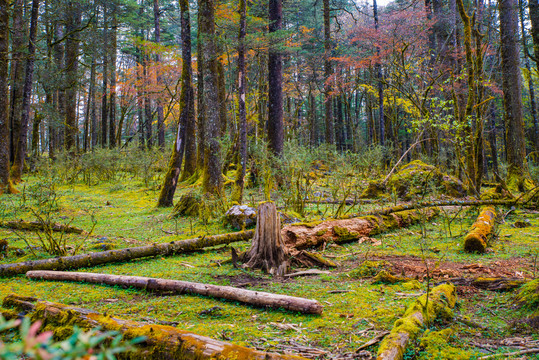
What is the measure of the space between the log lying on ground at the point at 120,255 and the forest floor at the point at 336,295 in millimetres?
131

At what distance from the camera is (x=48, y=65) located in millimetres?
17453

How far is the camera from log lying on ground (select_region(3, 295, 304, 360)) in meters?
2.05

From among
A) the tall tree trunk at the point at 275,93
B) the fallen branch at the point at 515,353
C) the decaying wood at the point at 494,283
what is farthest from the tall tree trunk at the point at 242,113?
the fallen branch at the point at 515,353

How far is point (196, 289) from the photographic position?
12.9ft

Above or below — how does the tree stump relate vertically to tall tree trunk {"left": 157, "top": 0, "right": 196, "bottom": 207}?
below

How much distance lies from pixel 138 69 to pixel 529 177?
2325cm

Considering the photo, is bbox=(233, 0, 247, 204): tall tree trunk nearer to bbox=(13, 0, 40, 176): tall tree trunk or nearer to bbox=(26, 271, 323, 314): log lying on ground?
bbox=(26, 271, 323, 314): log lying on ground

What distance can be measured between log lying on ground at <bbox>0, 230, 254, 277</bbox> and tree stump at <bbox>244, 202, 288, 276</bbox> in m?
1.38

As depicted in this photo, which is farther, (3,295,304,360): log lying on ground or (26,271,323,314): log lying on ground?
(26,271,323,314): log lying on ground

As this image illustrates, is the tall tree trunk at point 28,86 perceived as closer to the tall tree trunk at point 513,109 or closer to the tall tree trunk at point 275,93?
the tall tree trunk at point 275,93

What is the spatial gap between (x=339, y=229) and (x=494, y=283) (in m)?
3.09

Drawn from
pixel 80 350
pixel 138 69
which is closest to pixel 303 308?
pixel 80 350

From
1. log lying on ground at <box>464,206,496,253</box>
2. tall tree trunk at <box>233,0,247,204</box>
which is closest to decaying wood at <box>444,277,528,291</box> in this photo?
log lying on ground at <box>464,206,496,253</box>

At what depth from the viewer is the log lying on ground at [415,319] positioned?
2244 mm
